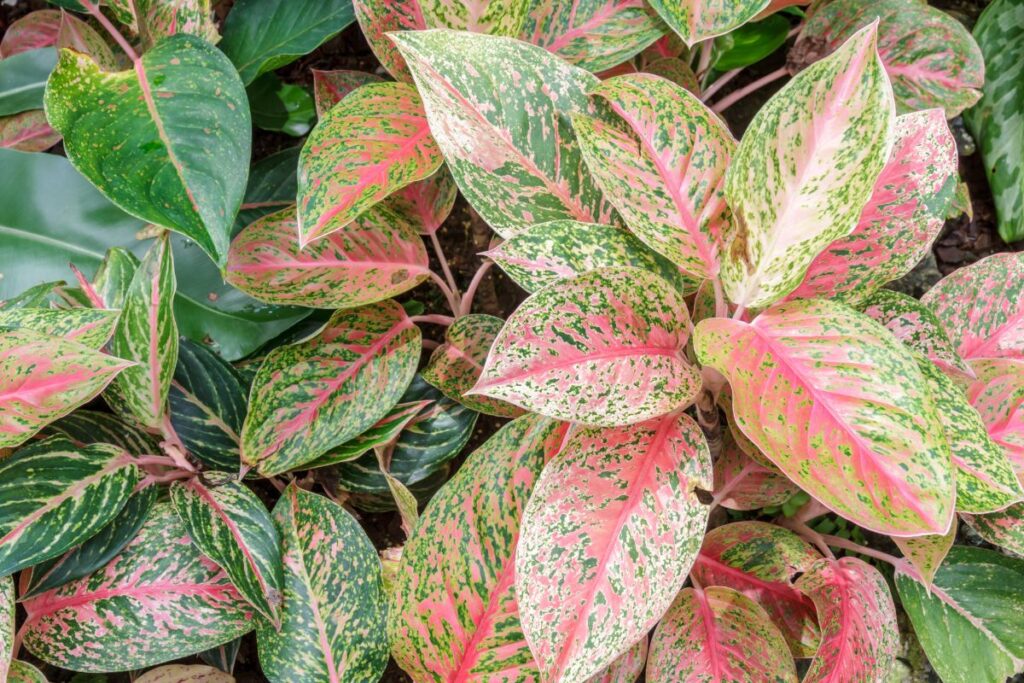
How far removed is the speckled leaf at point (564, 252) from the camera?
806 mm

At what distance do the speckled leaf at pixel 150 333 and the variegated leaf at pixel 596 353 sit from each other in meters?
0.45

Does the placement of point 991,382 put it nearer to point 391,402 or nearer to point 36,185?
point 391,402

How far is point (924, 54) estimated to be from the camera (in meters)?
1.17

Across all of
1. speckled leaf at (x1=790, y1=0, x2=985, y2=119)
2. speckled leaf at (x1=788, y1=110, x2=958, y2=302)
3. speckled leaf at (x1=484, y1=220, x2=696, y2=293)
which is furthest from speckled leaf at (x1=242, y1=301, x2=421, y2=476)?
speckled leaf at (x1=790, y1=0, x2=985, y2=119)

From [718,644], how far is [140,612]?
2.46 ft

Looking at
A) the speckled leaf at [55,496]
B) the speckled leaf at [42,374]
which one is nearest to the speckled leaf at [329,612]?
the speckled leaf at [55,496]

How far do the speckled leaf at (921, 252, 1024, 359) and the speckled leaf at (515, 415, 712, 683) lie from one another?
47 centimetres

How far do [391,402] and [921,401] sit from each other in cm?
67

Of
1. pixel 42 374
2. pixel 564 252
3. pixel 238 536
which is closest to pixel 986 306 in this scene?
pixel 564 252

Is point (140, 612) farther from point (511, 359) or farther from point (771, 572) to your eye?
point (771, 572)

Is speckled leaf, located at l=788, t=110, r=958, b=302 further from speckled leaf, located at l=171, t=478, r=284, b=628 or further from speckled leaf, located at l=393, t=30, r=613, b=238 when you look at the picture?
speckled leaf, located at l=171, t=478, r=284, b=628

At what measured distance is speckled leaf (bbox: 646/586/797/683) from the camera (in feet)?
3.10

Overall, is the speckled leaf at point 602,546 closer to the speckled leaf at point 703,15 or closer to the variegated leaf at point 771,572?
the variegated leaf at point 771,572

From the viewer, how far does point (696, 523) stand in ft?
2.60
